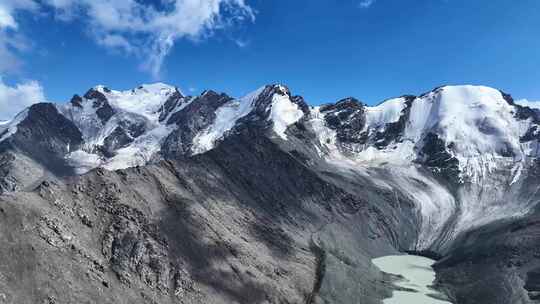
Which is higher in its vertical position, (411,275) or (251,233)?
(411,275)

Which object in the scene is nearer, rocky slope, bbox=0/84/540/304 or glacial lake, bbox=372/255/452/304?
rocky slope, bbox=0/84/540/304

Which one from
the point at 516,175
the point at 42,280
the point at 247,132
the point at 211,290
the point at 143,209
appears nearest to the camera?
the point at 42,280

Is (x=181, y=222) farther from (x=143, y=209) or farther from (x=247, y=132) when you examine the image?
(x=247, y=132)

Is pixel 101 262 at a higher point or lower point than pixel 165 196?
lower

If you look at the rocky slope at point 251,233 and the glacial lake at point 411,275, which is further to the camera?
the glacial lake at point 411,275

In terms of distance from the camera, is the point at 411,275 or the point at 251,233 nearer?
the point at 251,233

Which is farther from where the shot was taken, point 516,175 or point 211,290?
point 516,175

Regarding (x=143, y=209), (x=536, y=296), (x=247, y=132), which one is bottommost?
(x=143, y=209)

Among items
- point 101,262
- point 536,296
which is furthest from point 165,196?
point 536,296
